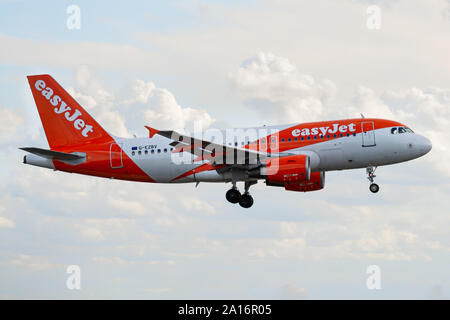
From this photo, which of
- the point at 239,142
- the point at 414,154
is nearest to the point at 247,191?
the point at 239,142

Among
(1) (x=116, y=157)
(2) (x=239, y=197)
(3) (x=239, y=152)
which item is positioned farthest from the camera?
(1) (x=116, y=157)

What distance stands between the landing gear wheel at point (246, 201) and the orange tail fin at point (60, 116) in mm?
11600

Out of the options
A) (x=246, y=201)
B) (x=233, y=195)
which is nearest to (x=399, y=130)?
(x=246, y=201)

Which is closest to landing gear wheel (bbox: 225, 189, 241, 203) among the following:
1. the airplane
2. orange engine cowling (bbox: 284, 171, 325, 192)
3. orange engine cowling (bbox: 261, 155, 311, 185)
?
the airplane

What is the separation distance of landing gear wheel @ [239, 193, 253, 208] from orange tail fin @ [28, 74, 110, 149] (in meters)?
11.6

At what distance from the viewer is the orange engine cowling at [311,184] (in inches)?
2025

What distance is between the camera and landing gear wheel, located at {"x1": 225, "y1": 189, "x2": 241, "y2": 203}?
5172cm

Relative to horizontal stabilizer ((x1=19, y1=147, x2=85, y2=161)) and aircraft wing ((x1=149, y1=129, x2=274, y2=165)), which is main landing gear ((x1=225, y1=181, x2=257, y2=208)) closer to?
aircraft wing ((x1=149, y1=129, x2=274, y2=165))

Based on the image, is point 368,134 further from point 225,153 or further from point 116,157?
point 116,157

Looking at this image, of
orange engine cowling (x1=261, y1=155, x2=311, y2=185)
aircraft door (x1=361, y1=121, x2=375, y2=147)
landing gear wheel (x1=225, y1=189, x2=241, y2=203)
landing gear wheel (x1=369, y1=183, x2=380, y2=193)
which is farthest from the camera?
landing gear wheel (x1=225, y1=189, x2=241, y2=203)

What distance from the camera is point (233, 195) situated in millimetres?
51719

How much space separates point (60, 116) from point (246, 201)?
16432mm

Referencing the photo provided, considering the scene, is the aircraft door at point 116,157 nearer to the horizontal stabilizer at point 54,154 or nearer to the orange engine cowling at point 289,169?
the horizontal stabilizer at point 54,154

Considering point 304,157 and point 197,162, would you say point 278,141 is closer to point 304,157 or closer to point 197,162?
point 304,157
